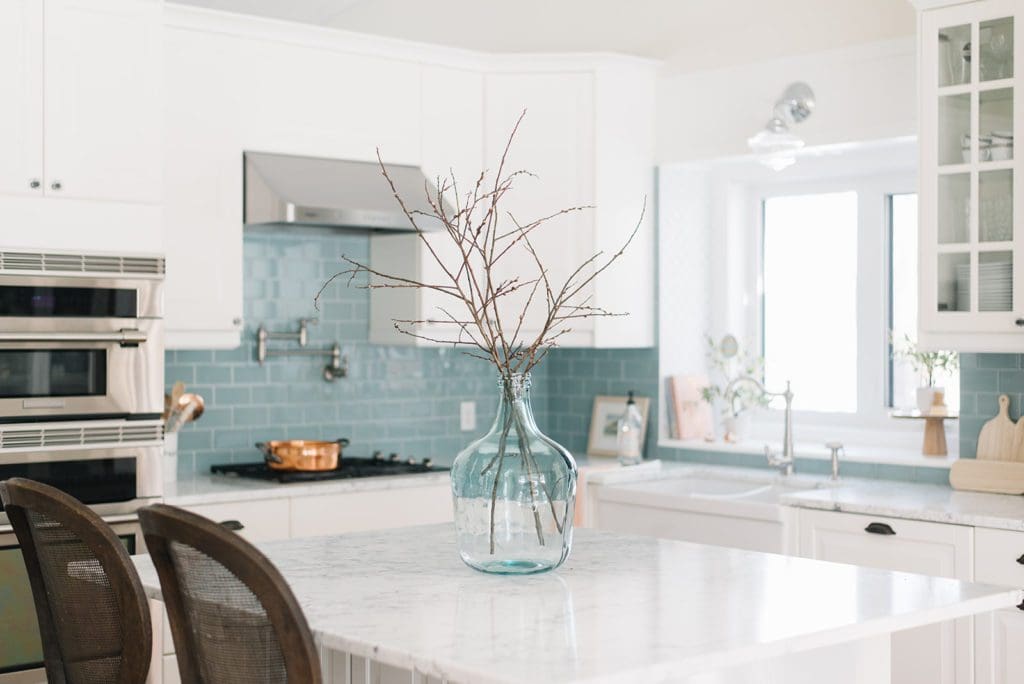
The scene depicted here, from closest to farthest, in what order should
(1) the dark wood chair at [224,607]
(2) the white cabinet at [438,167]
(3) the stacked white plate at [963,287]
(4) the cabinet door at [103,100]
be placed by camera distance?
(1) the dark wood chair at [224,607]
(4) the cabinet door at [103,100]
(3) the stacked white plate at [963,287]
(2) the white cabinet at [438,167]

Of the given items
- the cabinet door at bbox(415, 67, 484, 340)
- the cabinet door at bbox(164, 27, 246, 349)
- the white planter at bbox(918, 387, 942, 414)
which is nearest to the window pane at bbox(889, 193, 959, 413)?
the white planter at bbox(918, 387, 942, 414)

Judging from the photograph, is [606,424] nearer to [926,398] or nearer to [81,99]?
[926,398]

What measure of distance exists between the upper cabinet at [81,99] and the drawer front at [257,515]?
0.98m

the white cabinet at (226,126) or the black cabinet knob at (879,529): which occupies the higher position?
the white cabinet at (226,126)

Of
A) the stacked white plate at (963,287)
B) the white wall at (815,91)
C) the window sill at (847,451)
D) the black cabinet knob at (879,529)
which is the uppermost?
the white wall at (815,91)

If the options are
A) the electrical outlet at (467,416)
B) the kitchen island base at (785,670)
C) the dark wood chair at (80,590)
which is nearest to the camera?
the kitchen island base at (785,670)

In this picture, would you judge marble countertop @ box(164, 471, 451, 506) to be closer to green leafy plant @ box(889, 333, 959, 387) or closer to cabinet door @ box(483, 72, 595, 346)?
cabinet door @ box(483, 72, 595, 346)

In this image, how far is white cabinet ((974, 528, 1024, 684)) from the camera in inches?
134

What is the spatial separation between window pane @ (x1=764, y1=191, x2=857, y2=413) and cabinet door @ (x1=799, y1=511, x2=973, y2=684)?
118cm

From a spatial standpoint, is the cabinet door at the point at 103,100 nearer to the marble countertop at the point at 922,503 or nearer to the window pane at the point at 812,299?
the marble countertop at the point at 922,503

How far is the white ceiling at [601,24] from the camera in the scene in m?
4.64

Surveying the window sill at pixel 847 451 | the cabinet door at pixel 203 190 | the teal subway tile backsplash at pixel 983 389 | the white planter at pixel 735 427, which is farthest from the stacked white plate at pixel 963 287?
the cabinet door at pixel 203 190

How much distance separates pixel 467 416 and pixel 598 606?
11.0 ft

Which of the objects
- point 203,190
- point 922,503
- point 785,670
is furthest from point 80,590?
point 922,503
